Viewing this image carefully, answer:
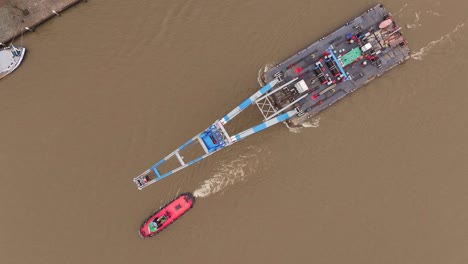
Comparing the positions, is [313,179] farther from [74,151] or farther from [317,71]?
[74,151]

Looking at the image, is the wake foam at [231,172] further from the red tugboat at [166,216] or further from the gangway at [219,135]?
the gangway at [219,135]

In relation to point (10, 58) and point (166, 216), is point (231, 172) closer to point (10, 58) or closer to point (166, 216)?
point (166, 216)

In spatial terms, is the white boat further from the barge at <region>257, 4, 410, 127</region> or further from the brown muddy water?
the barge at <region>257, 4, 410, 127</region>

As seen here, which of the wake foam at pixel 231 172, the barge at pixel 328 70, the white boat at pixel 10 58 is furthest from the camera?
the white boat at pixel 10 58

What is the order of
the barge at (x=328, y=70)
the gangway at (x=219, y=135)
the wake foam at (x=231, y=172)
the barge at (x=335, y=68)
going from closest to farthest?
the gangway at (x=219, y=135) < the barge at (x=328, y=70) < the barge at (x=335, y=68) < the wake foam at (x=231, y=172)

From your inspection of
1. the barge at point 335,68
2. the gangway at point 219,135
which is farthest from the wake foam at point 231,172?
the barge at point 335,68

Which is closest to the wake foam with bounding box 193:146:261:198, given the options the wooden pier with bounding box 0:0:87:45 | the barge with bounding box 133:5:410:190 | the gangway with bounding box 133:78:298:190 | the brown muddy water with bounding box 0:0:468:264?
the brown muddy water with bounding box 0:0:468:264

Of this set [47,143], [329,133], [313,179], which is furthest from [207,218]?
[47,143]
